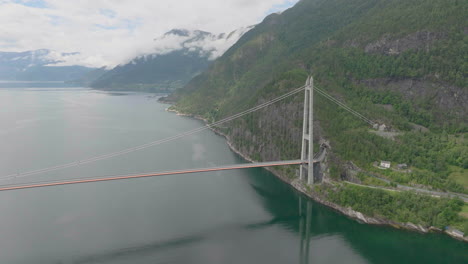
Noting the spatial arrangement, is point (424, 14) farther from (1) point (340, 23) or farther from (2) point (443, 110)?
(1) point (340, 23)

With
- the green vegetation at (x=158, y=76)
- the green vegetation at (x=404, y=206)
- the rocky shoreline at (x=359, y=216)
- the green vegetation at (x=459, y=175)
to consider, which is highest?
the green vegetation at (x=158, y=76)

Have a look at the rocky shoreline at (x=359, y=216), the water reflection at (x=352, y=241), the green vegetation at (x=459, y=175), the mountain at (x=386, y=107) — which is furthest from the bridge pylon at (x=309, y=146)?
the green vegetation at (x=459, y=175)

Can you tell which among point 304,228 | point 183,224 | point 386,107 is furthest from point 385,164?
point 183,224

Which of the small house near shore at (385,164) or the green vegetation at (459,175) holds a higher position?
the small house near shore at (385,164)

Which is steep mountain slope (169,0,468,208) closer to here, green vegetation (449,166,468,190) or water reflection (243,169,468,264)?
green vegetation (449,166,468,190)

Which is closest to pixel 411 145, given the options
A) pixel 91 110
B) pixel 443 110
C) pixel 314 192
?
pixel 314 192

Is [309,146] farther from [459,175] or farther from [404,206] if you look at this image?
[459,175]

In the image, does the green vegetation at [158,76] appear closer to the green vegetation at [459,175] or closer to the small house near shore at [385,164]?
the small house near shore at [385,164]
